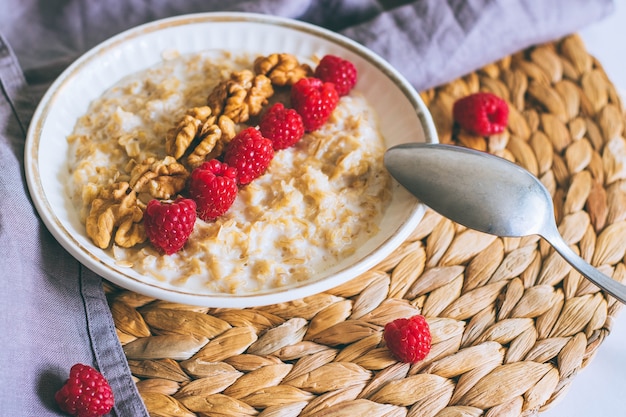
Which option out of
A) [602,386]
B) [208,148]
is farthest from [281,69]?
[602,386]

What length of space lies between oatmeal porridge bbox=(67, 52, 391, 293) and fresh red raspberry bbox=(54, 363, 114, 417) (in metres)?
0.23

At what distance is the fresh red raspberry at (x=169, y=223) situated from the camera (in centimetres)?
137

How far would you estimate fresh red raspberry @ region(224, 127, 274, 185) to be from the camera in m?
1.51

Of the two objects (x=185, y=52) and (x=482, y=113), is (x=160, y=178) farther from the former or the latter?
(x=482, y=113)

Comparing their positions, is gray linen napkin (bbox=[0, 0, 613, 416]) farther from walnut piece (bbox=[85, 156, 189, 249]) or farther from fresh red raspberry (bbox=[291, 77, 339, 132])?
fresh red raspberry (bbox=[291, 77, 339, 132])

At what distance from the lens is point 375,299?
153cm

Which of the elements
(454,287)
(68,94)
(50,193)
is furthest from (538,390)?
(68,94)

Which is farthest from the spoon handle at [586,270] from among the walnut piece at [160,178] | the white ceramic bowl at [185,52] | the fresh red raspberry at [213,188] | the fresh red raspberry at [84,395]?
the fresh red raspberry at [84,395]

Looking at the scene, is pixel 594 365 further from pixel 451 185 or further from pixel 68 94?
pixel 68 94

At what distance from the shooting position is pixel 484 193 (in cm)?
150

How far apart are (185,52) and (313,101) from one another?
49cm

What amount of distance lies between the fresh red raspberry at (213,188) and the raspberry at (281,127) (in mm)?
140

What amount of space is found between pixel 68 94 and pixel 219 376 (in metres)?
0.82

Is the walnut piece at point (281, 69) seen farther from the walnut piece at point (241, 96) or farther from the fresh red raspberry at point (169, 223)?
the fresh red raspberry at point (169, 223)
